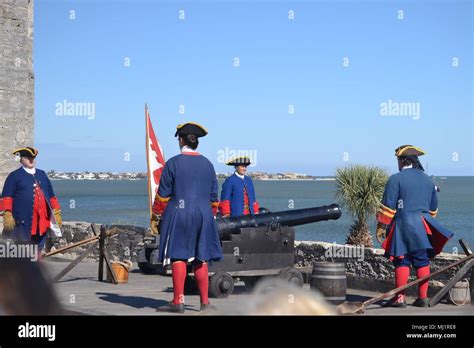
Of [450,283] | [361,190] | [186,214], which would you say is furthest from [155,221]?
[361,190]

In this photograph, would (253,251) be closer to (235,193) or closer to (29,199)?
(235,193)

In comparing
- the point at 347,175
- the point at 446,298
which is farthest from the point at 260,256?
the point at 347,175

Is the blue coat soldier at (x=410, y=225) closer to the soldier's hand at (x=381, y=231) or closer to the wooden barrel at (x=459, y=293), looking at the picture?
the soldier's hand at (x=381, y=231)

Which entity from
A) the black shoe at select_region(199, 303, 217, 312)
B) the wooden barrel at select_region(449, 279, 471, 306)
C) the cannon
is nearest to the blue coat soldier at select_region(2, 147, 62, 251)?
the cannon

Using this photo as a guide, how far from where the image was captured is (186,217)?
8.74m

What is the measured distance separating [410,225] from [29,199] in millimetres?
5075

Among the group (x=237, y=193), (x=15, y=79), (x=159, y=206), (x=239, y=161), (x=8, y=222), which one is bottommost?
(x=8, y=222)

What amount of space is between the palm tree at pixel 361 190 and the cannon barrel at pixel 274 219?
5.50m

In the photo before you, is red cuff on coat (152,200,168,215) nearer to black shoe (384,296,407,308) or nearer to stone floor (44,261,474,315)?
stone floor (44,261,474,315)

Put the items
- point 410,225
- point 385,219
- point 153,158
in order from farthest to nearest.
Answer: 1. point 153,158
2. point 385,219
3. point 410,225

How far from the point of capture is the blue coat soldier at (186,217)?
8703 mm

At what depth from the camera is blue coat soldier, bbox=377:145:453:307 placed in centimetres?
966
